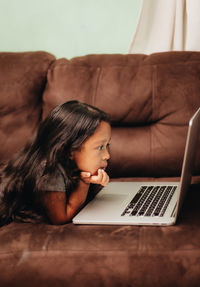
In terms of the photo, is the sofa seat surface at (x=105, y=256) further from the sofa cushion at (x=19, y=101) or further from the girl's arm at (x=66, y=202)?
the sofa cushion at (x=19, y=101)

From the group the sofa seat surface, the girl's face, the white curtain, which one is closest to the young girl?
the girl's face

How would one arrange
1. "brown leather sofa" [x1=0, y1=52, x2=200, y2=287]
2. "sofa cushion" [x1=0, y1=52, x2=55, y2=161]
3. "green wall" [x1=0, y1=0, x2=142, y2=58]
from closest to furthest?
"brown leather sofa" [x1=0, y1=52, x2=200, y2=287], "sofa cushion" [x1=0, y1=52, x2=55, y2=161], "green wall" [x1=0, y1=0, x2=142, y2=58]

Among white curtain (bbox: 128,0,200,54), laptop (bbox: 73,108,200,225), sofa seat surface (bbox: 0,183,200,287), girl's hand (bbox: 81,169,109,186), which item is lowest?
sofa seat surface (bbox: 0,183,200,287)

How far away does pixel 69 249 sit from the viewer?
3.55 feet

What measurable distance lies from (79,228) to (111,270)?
171 mm

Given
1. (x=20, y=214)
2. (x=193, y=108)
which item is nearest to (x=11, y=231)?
(x=20, y=214)

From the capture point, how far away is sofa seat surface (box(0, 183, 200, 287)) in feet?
3.36

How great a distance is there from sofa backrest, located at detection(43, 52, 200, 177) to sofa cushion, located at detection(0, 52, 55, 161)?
9 centimetres

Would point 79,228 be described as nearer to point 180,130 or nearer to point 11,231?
point 11,231

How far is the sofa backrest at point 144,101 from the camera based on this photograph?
158 centimetres

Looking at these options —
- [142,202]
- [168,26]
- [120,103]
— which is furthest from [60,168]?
[168,26]

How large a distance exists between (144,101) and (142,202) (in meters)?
0.52

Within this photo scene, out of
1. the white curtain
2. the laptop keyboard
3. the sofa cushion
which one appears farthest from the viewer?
the white curtain

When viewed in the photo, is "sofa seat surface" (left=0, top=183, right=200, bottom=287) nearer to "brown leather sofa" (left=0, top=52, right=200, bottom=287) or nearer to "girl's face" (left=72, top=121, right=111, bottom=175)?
"brown leather sofa" (left=0, top=52, right=200, bottom=287)
